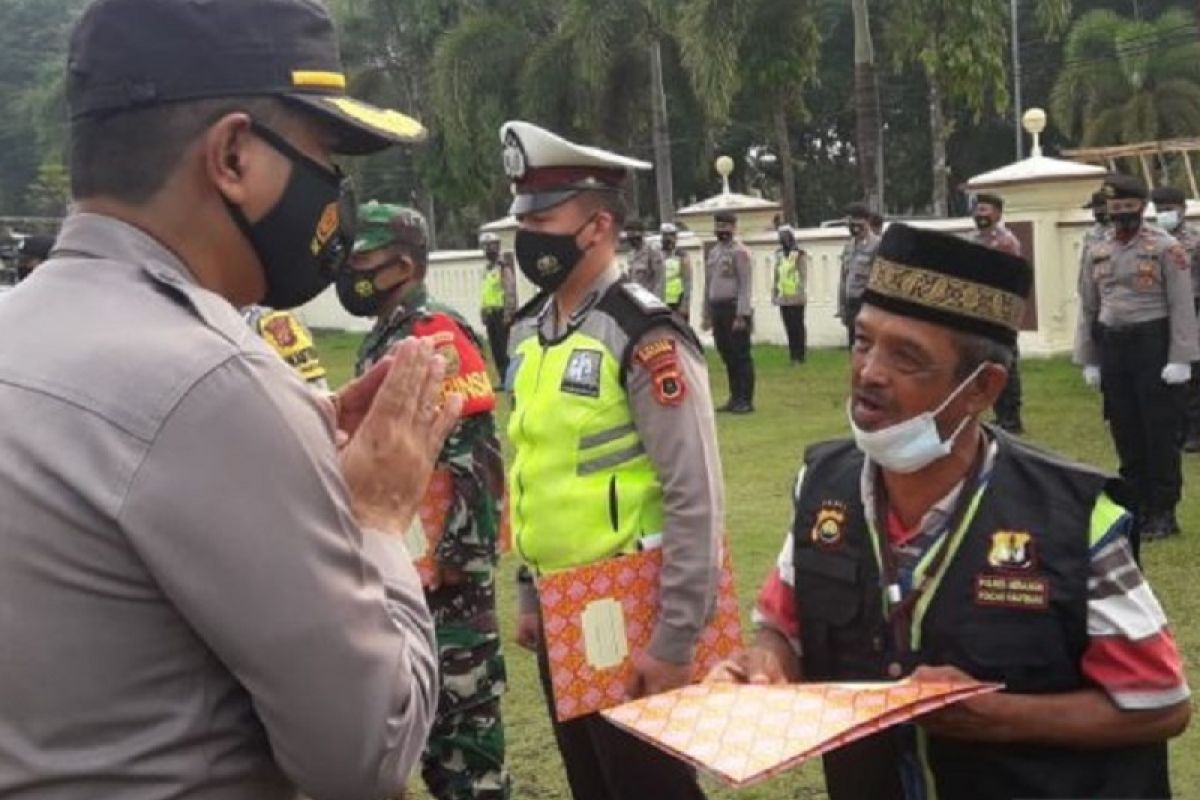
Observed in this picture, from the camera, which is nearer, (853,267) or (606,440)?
(606,440)

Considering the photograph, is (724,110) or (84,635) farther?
(724,110)

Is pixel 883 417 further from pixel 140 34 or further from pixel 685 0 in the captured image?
pixel 685 0

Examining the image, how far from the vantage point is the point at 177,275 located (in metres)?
1.73

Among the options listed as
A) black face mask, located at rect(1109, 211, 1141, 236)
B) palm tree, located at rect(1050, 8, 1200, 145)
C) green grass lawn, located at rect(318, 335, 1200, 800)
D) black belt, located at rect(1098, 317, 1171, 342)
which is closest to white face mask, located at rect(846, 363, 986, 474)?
green grass lawn, located at rect(318, 335, 1200, 800)

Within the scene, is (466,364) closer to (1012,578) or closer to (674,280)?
(1012,578)

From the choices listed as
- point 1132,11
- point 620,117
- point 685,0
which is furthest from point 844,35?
point 685,0

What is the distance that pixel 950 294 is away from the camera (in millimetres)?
2518

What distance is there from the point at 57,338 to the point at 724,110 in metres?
19.8

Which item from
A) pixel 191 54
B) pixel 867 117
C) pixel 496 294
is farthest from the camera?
pixel 867 117

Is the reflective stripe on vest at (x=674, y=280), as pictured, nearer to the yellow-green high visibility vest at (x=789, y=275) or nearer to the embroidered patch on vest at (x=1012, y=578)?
the yellow-green high visibility vest at (x=789, y=275)

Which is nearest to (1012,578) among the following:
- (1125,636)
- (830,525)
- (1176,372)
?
(1125,636)

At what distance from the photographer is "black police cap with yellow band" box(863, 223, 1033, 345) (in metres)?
2.50

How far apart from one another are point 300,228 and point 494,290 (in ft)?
62.9

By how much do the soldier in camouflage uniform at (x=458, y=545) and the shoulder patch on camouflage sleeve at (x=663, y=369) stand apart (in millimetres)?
814
